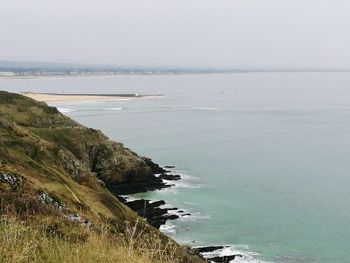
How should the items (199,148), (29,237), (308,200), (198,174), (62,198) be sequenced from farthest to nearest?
1. (199,148)
2. (198,174)
3. (308,200)
4. (62,198)
5. (29,237)

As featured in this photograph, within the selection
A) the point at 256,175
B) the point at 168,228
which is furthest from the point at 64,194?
the point at 256,175

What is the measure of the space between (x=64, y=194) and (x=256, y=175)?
41.2m

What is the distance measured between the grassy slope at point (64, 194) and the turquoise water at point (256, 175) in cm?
839

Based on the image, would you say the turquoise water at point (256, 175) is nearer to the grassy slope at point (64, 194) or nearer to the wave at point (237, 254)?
the wave at point (237, 254)

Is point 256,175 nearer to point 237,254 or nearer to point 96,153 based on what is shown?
point 96,153

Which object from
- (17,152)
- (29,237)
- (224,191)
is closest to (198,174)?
(224,191)

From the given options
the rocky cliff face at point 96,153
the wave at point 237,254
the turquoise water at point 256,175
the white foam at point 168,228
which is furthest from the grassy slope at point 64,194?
the turquoise water at point 256,175

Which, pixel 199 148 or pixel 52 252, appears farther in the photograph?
pixel 199 148

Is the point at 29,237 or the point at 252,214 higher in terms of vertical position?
the point at 29,237

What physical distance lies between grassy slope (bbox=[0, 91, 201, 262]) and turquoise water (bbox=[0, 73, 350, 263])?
8.39 m

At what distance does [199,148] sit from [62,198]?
60.1 m

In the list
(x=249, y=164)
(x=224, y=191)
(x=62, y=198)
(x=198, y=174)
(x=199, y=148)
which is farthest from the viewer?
(x=199, y=148)

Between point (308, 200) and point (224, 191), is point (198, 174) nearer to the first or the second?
point (224, 191)

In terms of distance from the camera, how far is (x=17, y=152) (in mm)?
39250
